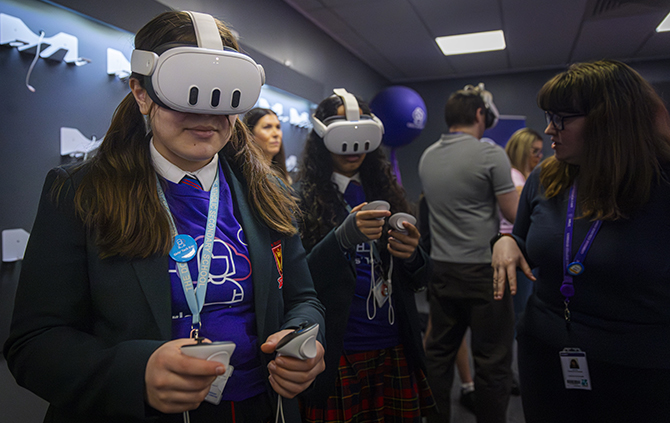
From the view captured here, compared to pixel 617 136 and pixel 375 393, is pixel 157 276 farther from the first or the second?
pixel 617 136

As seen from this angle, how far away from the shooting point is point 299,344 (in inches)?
27.0

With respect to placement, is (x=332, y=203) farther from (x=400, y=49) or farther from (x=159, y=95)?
(x=400, y=49)

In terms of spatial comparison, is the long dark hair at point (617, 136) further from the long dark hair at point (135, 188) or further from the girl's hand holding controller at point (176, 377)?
the girl's hand holding controller at point (176, 377)

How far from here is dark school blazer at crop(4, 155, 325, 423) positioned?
2.03ft

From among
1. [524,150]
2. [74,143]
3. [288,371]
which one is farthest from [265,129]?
[524,150]

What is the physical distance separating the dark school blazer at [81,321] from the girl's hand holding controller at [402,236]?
0.77 meters

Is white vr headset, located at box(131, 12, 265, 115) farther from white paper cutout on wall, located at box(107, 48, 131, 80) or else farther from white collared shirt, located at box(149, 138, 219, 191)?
white paper cutout on wall, located at box(107, 48, 131, 80)

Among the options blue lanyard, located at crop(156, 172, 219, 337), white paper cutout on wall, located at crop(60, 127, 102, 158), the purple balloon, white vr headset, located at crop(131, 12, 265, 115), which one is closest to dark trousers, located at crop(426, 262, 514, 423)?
blue lanyard, located at crop(156, 172, 219, 337)

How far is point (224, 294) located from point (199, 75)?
Result: 40 centimetres

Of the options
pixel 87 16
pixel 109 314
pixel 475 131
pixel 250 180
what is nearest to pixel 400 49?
pixel 475 131

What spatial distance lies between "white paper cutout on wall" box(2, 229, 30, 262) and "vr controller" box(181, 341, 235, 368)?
145 centimetres

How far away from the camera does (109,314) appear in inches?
26.8

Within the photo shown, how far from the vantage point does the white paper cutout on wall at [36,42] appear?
1514mm

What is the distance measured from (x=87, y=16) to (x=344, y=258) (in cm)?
162
